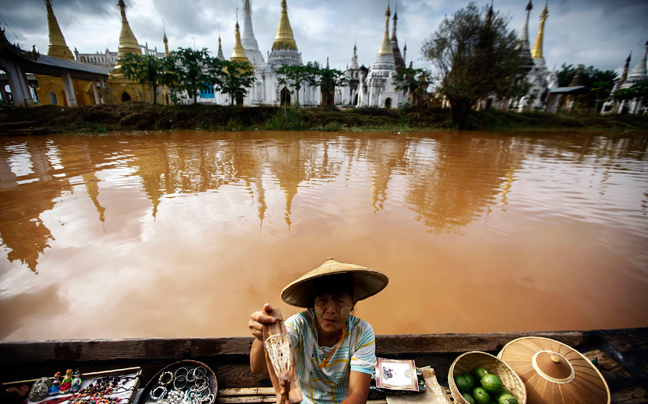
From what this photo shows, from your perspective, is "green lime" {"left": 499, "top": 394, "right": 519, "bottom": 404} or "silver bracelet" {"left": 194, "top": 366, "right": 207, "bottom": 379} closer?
"green lime" {"left": 499, "top": 394, "right": 519, "bottom": 404}

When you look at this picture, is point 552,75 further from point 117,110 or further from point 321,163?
point 117,110

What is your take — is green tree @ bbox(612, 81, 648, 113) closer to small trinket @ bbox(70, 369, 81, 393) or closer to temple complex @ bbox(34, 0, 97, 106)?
small trinket @ bbox(70, 369, 81, 393)

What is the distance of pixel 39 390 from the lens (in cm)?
176

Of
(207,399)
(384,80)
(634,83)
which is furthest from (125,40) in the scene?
(634,83)

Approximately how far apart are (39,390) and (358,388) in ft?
6.58

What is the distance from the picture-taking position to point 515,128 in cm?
2444

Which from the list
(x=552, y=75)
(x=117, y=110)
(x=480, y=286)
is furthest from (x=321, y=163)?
(x=552, y=75)

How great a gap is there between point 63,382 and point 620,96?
40.9 m

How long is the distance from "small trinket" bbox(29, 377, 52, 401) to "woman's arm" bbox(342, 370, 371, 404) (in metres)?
1.91

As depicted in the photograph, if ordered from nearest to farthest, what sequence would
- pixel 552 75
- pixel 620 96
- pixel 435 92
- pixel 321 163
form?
pixel 321 163
pixel 435 92
pixel 620 96
pixel 552 75

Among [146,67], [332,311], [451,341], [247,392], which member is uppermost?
[146,67]

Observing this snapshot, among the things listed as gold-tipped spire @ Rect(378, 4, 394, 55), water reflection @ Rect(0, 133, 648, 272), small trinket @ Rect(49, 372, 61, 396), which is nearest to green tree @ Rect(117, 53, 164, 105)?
water reflection @ Rect(0, 133, 648, 272)

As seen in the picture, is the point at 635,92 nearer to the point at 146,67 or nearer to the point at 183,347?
the point at 183,347

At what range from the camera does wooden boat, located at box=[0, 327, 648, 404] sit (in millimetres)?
1929
